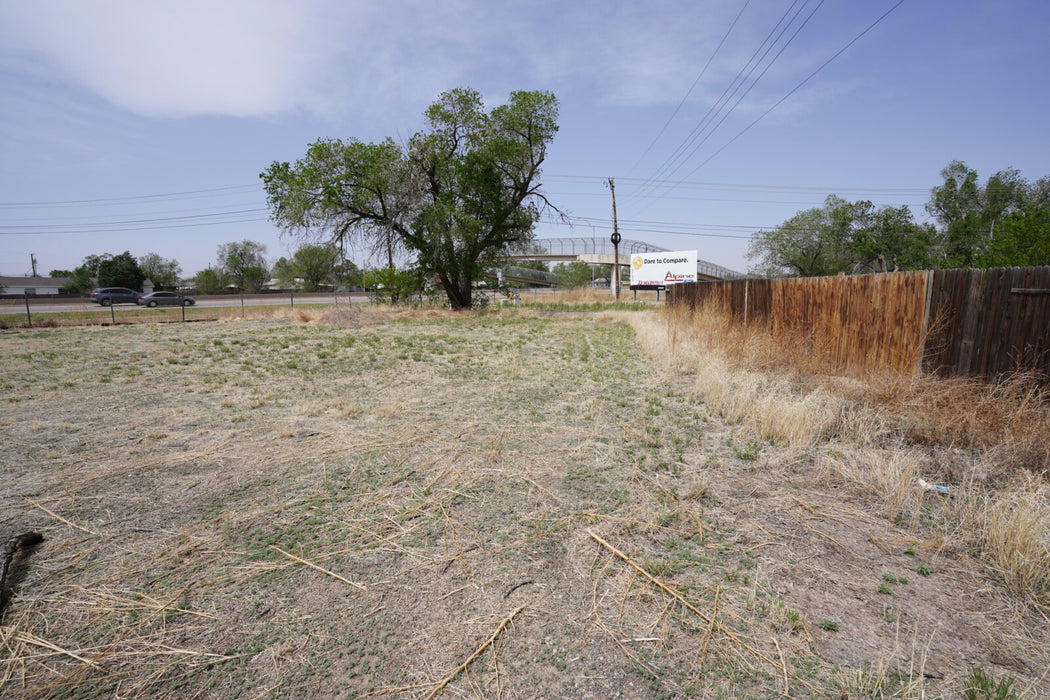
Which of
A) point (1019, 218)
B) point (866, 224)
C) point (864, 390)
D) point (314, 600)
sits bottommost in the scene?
point (314, 600)

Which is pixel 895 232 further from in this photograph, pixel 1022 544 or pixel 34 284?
pixel 34 284

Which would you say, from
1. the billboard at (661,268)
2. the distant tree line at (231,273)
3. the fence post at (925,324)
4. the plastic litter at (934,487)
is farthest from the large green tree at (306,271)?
the plastic litter at (934,487)

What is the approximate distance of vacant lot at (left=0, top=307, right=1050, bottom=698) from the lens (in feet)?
6.92

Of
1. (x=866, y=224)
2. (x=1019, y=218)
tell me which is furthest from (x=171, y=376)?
(x=866, y=224)

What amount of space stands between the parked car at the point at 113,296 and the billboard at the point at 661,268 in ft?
154

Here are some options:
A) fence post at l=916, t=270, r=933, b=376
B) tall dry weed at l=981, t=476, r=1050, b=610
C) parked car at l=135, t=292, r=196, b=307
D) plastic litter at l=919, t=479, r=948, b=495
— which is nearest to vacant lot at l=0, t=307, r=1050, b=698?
tall dry weed at l=981, t=476, r=1050, b=610

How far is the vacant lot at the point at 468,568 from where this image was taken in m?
2.11

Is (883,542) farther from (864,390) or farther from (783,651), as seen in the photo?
(864,390)

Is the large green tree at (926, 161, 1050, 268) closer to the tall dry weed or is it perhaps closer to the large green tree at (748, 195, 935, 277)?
the large green tree at (748, 195, 935, 277)

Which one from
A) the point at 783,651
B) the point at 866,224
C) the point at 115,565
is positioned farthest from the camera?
the point at 866,224

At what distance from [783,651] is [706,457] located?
252 cm

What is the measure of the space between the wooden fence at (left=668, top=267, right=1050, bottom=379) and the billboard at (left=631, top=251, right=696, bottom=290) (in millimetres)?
36527

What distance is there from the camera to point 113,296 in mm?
44750

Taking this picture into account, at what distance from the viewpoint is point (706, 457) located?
4.64 metres
